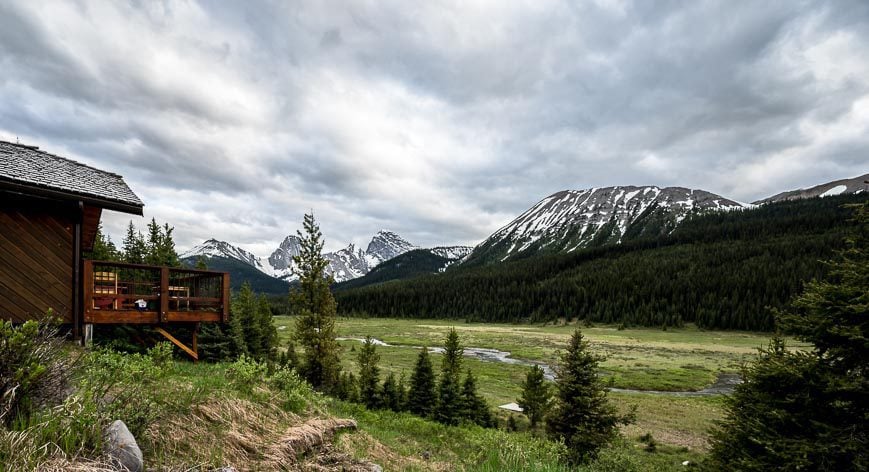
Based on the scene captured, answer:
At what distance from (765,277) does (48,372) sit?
16938 centimetres

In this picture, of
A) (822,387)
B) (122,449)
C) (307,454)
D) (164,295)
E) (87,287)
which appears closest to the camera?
(122,449)

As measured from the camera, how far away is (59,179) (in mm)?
11359

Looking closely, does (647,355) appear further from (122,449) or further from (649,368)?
(122,449)

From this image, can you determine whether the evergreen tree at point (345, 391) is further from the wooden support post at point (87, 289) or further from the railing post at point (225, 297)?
the wooden support post at point (87, 289)

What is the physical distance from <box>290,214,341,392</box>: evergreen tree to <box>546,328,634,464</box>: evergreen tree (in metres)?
13.9

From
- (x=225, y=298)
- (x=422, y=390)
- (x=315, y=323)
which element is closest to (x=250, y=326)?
(x=315, y=323)

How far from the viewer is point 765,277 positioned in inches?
5069

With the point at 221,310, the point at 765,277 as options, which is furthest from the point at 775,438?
the point at 765,277

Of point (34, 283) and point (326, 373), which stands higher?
point (34, 283)

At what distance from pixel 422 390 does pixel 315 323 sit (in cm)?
830

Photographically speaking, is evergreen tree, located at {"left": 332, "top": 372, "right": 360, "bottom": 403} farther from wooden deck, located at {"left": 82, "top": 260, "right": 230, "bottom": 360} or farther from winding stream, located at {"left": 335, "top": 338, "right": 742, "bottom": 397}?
winding stream, located at {"left": 335, "top": 338, "right": 742, "bottom": 397}

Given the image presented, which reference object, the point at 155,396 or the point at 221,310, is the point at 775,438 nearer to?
the point at 155,396

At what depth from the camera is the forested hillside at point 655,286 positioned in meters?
119

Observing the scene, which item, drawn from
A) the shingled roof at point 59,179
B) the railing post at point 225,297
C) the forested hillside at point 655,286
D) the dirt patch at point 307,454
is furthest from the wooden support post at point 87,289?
the forested hillside at point 655,286
